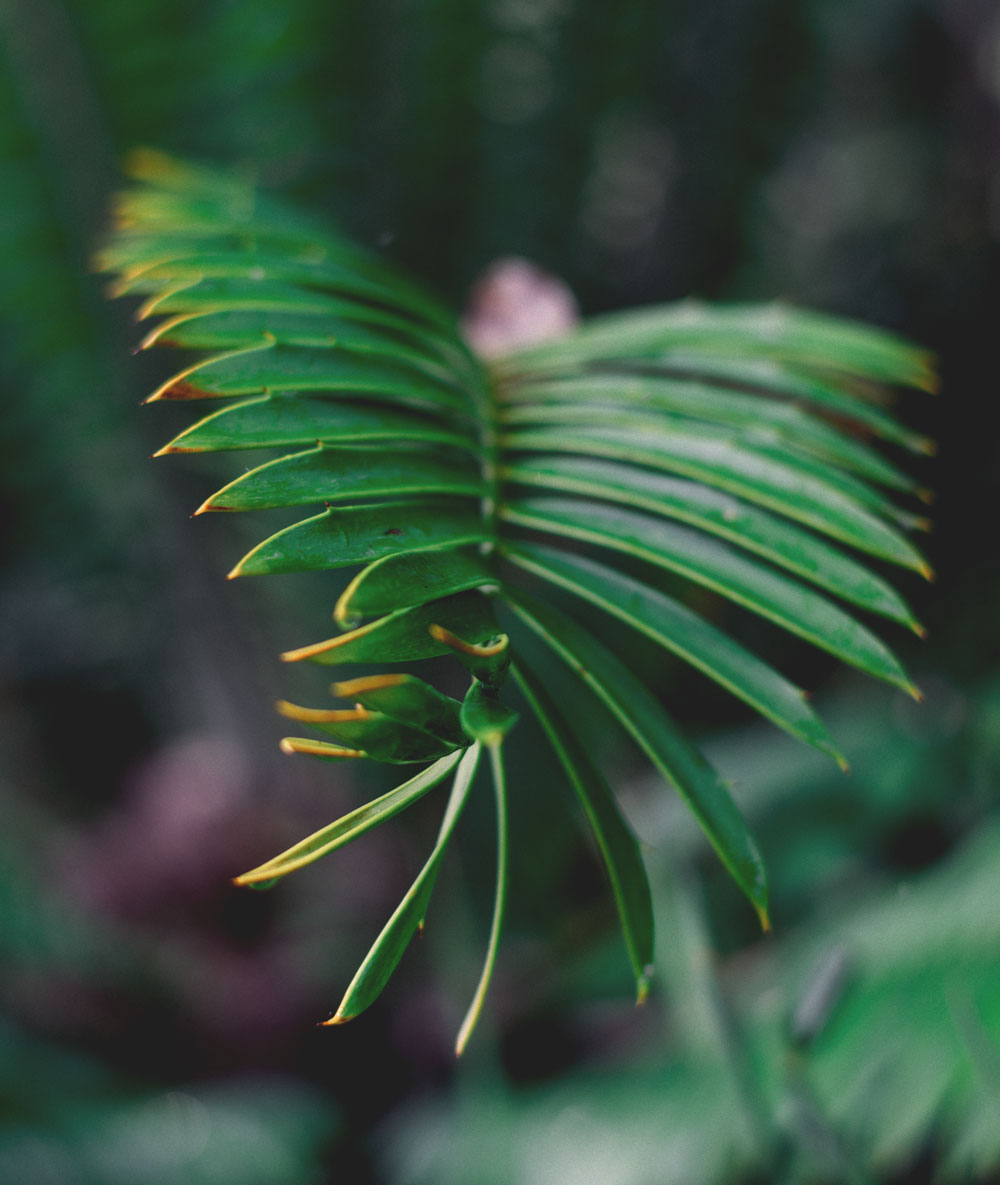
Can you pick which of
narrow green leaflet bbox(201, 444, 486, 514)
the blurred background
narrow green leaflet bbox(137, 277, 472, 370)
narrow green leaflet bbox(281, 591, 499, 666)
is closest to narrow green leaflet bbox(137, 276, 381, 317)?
narrow green leaflet bbox(137, 277, 472, 370)

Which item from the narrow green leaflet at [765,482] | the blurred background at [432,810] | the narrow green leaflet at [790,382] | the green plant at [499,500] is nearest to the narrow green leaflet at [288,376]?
the green plant at [499,500]

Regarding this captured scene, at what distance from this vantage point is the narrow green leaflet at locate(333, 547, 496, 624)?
0.29 meters

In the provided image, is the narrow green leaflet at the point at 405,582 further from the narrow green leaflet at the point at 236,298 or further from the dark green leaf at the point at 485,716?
the narrow green leaflet at the point at 236,298

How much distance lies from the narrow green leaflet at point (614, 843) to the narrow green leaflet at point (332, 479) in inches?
4.0

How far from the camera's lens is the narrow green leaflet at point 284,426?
35 centimetres

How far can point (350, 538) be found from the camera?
0.33 m

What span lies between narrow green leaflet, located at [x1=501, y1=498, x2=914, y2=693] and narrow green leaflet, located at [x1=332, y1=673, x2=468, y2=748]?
0.15 metres

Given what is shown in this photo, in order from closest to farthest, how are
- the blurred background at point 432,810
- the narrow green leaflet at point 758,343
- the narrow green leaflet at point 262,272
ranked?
the narrow green leaflet at point 262,272 < the narrow green leaflet at point 758,343 < the blurred background at point 432,810

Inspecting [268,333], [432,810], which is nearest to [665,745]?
[268,333]

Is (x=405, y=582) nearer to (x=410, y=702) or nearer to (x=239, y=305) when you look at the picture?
(x=410, y=702)

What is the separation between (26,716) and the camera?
1.92 meters

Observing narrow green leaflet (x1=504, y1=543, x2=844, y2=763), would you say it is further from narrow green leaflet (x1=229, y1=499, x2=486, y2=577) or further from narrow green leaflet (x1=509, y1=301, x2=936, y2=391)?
narrow green leaflet (x1=509, y1=301, x2=936, y2=391)

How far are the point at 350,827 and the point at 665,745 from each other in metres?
0.13

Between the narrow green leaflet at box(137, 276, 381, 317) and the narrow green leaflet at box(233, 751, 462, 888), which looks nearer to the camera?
the narrow green leaflet at box(233, 751, 462, 888)
